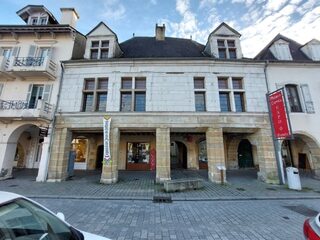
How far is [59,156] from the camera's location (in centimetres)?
1000

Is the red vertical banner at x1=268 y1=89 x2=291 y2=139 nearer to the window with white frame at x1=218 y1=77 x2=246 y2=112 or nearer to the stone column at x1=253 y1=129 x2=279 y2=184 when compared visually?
the stone column at x1=253 y1=129 x2=279 y2=184

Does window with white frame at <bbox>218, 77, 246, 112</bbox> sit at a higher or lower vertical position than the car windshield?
higher

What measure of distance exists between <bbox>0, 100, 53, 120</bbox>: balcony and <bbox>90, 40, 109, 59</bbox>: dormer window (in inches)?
188

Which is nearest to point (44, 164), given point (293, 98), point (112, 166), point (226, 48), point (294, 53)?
point (112, 166)

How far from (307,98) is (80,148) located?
18752 millimetres

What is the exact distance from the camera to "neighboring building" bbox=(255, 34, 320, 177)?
1029cm

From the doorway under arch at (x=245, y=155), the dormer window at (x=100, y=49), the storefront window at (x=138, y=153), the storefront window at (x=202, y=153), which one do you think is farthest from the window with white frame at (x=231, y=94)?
the dormer window at (x=100, y=49)

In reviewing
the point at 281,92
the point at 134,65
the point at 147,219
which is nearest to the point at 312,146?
the point at 281,92

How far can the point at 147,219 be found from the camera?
191 inches

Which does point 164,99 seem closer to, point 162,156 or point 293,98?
point 162,156

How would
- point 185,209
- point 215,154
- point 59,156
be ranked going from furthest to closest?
point 59,156 < point 215,154 < point 185,209

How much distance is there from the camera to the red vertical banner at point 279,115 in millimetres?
8844

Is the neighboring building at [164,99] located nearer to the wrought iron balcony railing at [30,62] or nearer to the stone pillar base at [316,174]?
the wrought iron balcony railing at [30,62]

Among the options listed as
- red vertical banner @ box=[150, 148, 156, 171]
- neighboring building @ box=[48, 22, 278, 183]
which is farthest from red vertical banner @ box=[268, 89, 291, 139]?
red vertical banner @ box=[150, 148, 156, 171]
